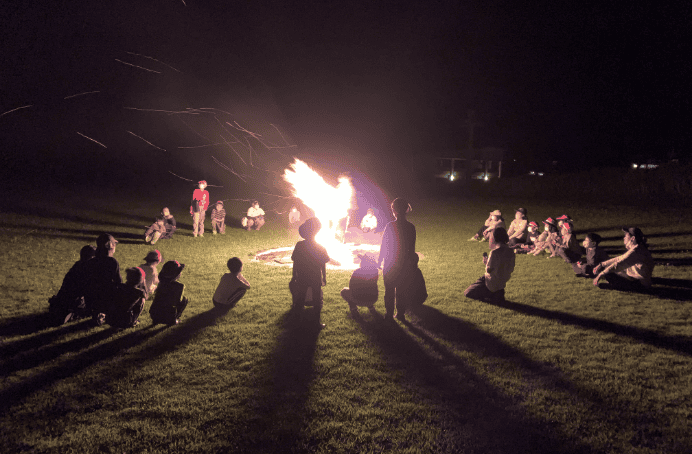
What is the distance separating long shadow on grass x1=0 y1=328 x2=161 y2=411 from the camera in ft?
16.3

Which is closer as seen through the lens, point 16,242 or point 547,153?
Result: point 16,242

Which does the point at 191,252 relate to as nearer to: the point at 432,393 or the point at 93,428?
the point at 93,428

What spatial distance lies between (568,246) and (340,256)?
7.34 m

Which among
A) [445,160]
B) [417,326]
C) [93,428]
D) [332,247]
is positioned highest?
[445,160]

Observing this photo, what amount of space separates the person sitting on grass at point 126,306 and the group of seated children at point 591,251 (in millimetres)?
8540

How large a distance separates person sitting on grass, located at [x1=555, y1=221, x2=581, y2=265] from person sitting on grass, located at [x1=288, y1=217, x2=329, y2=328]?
28.1 feet

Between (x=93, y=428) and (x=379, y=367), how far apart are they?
11.5 ft

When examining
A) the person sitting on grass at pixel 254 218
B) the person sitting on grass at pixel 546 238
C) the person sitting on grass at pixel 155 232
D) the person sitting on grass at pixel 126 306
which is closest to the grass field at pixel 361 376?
the person sitting on grass at pixel 126 306

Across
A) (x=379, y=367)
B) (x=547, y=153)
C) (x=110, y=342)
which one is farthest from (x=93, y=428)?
(x=547, y=153)

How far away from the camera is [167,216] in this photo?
16.8 m

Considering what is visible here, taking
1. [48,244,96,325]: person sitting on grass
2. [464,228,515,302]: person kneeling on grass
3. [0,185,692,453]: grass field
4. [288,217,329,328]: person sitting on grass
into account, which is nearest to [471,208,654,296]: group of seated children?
[0,185,692,453]: grass field

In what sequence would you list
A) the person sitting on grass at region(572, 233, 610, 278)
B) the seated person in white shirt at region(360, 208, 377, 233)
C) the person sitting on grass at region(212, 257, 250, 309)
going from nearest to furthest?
the person sitting on grass at region(212, 257, 250, 309)
the person sitting on grass at region(572, 233, 610, 278)
the seated person in white shirt at region(360, 208, 377, 233)

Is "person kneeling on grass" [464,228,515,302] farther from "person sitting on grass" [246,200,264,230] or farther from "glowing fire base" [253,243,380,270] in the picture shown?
"person sitting on grass" [246,200,264,230]

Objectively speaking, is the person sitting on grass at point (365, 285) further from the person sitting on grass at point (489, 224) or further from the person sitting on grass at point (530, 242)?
the person sitting on grass at point (489, 224)
